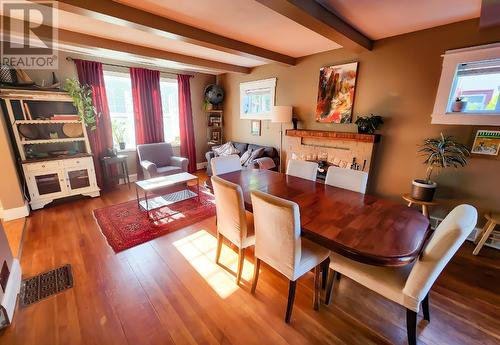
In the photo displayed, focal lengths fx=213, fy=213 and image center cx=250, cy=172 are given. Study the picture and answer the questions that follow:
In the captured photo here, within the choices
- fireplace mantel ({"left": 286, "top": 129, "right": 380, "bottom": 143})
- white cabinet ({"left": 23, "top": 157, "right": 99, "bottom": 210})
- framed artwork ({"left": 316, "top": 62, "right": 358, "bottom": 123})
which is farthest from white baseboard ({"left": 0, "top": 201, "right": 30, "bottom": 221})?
framed artwork ({"left": 316, "top": 62, "right": 358, "bottom": 123})

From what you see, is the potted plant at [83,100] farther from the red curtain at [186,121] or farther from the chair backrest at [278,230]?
the chair backrest at [278,230]

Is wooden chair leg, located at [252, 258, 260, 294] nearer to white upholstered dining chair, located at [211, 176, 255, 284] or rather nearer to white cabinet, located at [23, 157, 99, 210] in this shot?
white upholstered dining chair, located at [211, 176, 255, 284]

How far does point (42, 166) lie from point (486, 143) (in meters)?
5.81

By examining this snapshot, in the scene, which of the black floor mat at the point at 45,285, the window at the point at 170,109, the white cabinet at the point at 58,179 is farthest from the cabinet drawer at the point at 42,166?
the window at the point at 170,109

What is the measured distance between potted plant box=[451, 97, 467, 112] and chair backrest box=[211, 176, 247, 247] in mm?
2707

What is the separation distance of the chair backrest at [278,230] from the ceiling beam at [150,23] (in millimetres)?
2084

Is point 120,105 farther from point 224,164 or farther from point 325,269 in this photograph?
point 325,269

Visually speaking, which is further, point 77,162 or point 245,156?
point 245,156

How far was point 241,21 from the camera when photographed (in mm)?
2363

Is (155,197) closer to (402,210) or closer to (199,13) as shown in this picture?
(199,13)

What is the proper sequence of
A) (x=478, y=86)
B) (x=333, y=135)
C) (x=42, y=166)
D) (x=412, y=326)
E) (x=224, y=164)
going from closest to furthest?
(x=412, y=326) < (x=478, y=86) < (x=224, y=164) < (x=42, y=166) < (x=333, y=135)

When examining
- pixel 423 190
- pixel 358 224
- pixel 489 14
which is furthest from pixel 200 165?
pixel 489 14

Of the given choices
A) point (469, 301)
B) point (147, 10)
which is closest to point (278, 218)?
point (469, 301)

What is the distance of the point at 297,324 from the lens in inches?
60.7
